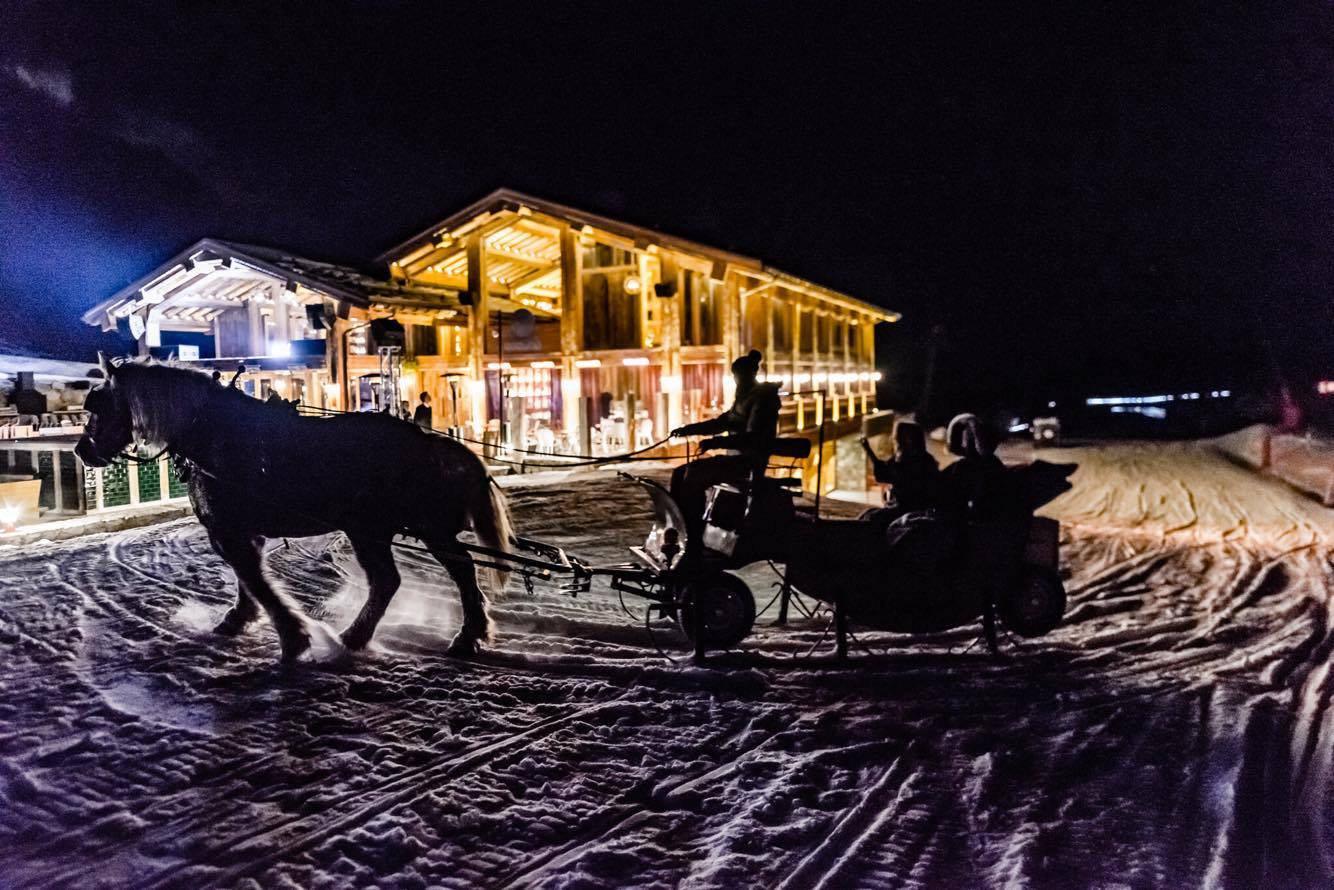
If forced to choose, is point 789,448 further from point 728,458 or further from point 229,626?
point 229,626

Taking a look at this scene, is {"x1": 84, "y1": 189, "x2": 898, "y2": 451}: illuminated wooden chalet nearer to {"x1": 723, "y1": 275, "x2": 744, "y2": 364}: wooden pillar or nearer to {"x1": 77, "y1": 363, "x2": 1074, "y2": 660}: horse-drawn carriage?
{"x1": 723, "y1": 275, "x2": 744, "y2": 364}: wooden pillar

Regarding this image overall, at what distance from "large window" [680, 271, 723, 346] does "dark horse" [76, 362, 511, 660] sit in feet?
42.4

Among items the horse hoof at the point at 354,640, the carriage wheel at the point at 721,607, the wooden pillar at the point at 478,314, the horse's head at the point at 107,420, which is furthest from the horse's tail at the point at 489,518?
the wooden pillar at the point at 478,314

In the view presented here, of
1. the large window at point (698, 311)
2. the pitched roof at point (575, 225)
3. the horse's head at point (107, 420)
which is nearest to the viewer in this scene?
the horse's head at point (107, 420)

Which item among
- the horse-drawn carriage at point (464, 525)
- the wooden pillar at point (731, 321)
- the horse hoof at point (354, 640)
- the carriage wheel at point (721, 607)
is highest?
the wooden pillar at point (731, 321)

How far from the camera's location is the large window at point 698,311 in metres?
19.0

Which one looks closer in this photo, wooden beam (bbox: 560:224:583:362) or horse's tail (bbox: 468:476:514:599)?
horse's tail (bbox: 468:476:514:599)

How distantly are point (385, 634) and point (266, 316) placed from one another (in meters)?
16.0

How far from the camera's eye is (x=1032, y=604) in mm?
6508

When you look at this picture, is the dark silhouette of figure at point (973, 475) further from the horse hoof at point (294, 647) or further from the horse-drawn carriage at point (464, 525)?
the horse hoof at point (294, 647)

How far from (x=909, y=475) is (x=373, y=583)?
4479 millimetres

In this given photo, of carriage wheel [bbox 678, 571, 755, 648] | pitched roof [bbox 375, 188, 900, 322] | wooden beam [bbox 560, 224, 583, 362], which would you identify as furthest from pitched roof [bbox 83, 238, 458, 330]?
carriage wheel [bbox 678, 571, 755, 648]

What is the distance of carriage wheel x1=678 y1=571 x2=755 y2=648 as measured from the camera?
20.3 ft

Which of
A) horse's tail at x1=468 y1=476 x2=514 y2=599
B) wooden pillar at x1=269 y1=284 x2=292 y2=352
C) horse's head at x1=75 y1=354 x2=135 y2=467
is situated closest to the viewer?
horse's head at x1=75 y1=354 x2=135 y2=467
